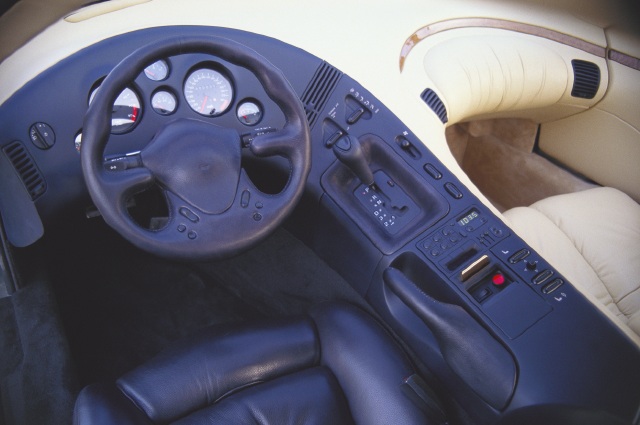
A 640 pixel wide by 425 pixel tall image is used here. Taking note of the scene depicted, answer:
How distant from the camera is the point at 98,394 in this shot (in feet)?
3.47

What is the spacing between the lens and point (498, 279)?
4.16 feet

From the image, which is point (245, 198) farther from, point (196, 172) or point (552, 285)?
point (552, 285)

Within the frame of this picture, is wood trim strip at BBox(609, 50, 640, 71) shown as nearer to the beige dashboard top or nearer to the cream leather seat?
the cream leather seat

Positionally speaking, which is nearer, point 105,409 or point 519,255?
point 105,409

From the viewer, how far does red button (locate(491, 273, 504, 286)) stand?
1266mm

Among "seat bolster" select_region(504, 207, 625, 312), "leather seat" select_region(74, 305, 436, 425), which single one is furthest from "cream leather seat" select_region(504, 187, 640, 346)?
"leather seat" select_region(74, 305, 436, 425)

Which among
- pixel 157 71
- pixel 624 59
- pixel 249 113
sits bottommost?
pixel 624 59

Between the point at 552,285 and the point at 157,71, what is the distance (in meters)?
0.99

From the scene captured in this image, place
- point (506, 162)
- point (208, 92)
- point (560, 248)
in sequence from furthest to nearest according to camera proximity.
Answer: point (506, 162), point (560, 248), point (208, 92)

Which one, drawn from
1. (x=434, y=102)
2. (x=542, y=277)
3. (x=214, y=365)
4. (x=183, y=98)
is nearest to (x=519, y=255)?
(x=542, y=277)

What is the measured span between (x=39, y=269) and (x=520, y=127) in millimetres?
1735

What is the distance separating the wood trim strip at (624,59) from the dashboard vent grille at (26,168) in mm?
1784

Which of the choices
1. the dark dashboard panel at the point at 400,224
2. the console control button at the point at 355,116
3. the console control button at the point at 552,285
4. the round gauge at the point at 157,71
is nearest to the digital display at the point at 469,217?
the dark dashboard panel at the point at 400,224

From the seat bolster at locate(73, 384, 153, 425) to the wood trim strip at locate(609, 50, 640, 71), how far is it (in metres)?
1.81
